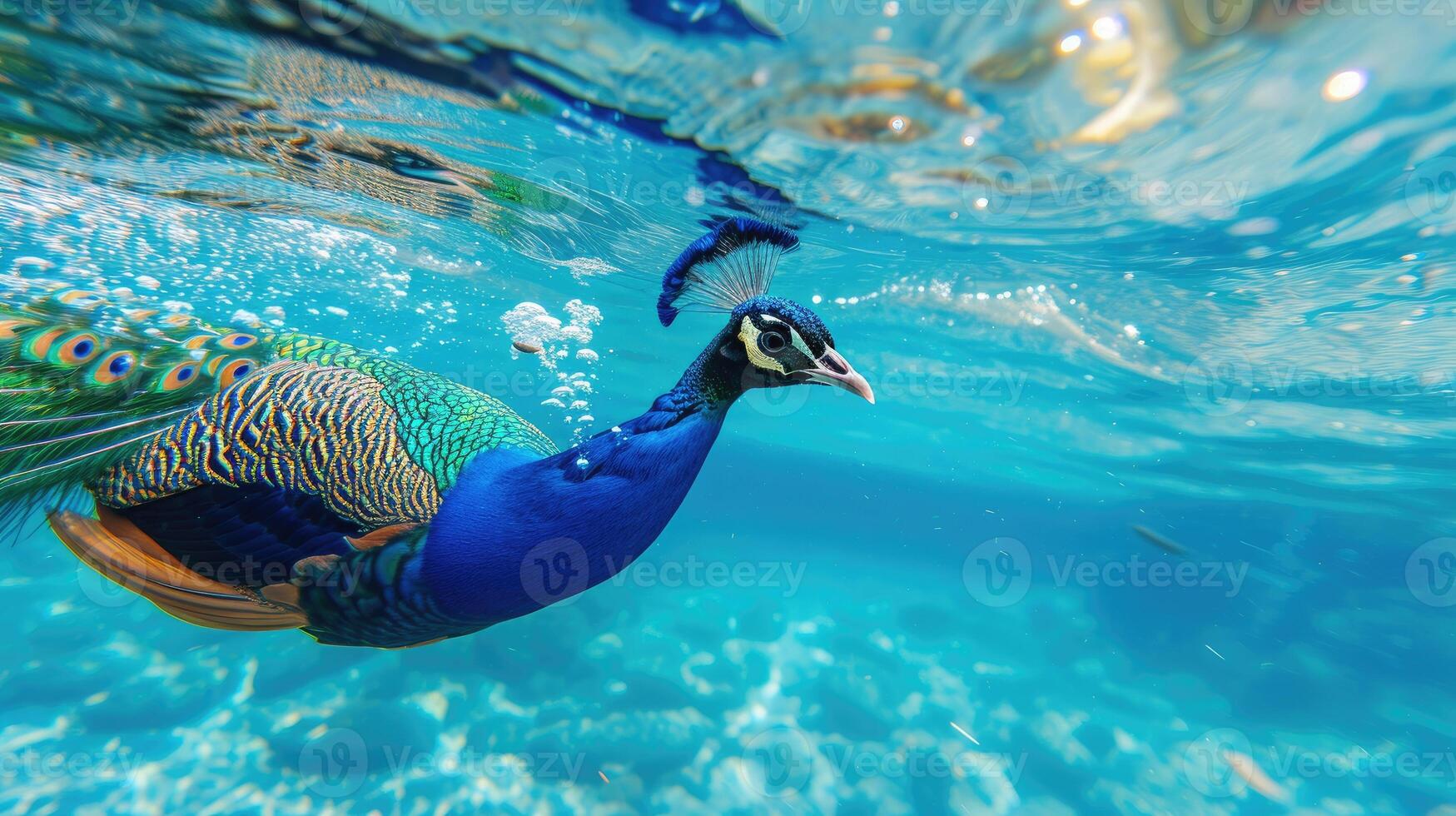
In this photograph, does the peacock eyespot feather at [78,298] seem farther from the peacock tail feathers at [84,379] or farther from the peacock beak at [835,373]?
the peacock beak at [835,373]

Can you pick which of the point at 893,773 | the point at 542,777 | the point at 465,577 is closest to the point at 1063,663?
the point at 893,773

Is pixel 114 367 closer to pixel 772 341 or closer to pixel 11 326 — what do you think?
pixel 11 326

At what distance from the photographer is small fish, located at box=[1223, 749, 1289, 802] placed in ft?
23.6

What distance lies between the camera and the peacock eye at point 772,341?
227 centimetres

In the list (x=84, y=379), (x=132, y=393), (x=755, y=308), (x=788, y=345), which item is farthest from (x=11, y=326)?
(x=788, y=345)

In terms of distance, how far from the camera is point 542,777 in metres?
5.52

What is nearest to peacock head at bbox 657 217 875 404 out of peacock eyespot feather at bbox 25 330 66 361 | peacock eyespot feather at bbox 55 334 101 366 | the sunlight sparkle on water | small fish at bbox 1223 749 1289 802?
peacock eyespot feather at bbox 55 334 101 366

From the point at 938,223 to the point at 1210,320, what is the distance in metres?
4.59

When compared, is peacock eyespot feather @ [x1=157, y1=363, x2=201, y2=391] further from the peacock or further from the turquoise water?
the turquoise water

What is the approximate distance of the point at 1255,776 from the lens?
24.8 feet

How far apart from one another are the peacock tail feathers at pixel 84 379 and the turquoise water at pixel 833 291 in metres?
2.17

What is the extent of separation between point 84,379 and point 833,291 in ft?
29.4

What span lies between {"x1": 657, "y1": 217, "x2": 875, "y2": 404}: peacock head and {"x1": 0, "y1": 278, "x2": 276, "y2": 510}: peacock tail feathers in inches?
85.5

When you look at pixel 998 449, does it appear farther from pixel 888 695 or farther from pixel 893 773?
pixel 893 773
